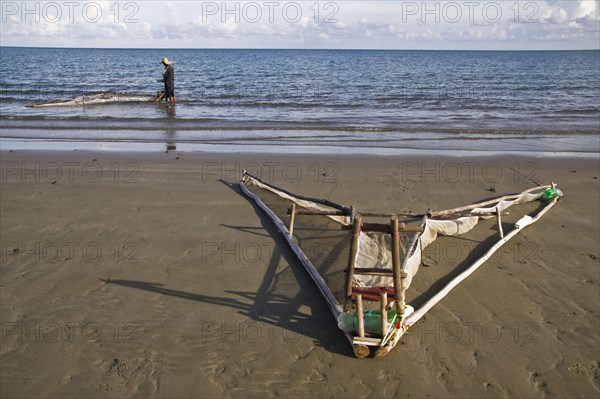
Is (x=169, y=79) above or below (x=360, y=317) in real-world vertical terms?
above

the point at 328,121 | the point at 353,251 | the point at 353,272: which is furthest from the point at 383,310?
the point at 328,121

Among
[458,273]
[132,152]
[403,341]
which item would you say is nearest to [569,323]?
[458,273]

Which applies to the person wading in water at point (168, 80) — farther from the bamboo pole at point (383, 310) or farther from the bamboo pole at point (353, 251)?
the bamboo pole at point (383, 310)

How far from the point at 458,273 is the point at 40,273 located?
4255 millimetres

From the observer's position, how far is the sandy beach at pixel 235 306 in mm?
3836

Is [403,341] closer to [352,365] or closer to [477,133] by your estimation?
[352,365]

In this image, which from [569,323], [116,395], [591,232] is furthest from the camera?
[591,232]

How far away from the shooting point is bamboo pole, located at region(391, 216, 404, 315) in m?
3.54

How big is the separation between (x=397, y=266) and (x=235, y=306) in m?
1.78

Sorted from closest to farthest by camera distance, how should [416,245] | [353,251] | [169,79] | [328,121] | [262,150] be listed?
[353,251] → [416,245] → [262,150] → [328,121] → [169,79]

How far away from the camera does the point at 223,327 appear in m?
4.48

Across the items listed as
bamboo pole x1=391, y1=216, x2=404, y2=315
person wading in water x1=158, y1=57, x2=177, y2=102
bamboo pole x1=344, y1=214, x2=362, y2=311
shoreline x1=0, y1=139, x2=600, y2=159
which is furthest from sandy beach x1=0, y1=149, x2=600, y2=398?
person wading in water x1=158, y1=57, x2=177, y2=102

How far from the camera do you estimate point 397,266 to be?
12.0 ft

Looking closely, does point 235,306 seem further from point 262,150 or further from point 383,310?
point 262,150
